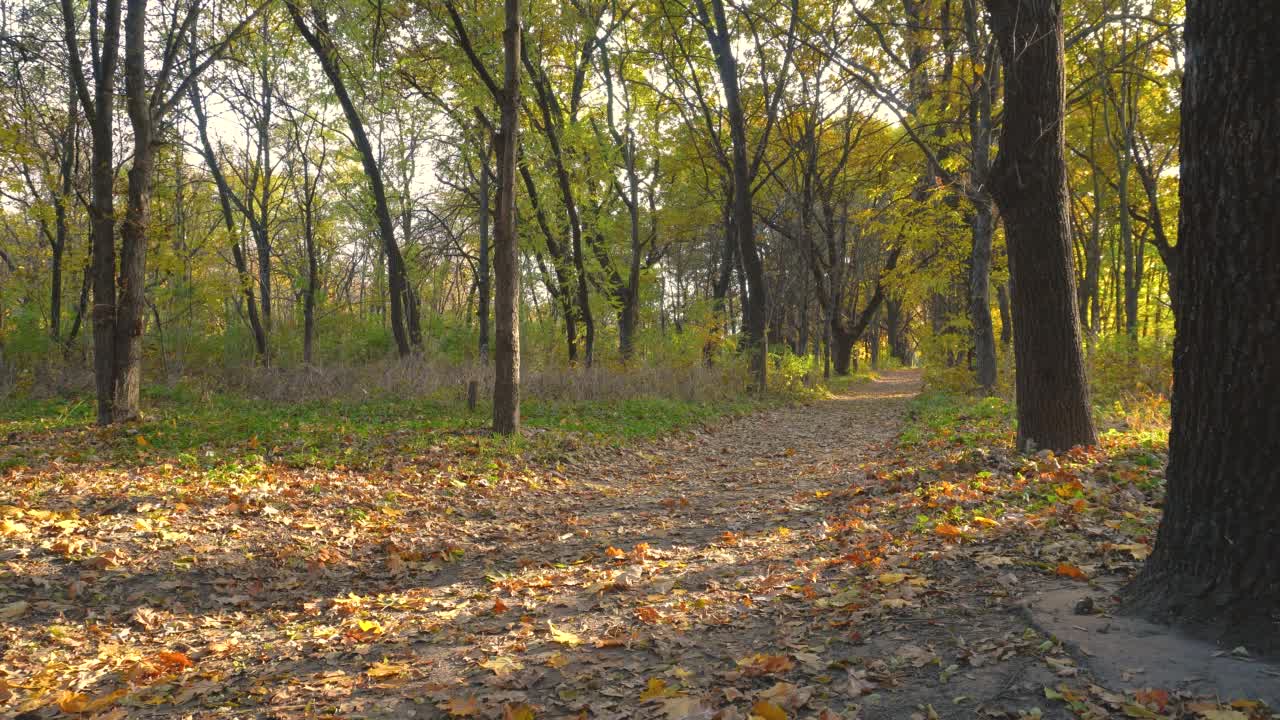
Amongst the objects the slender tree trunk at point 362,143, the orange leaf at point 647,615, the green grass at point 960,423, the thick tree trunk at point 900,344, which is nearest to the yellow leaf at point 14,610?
the orange leaf at point 647,615

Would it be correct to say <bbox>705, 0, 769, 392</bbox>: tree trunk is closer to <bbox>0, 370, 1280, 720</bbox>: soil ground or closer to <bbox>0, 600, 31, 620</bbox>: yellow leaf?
<bbox>0, 370, 1280, 720</bbox>: soil ground

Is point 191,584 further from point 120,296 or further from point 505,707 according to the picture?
point 120,296

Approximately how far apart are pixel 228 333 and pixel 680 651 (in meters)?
18.5

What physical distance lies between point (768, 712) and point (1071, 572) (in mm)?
2061

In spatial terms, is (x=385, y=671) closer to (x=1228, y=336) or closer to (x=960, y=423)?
(x=1228, y=336)

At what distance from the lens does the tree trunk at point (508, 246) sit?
29.6 feet

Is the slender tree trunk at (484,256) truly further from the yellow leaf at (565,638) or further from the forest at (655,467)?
the yellow leaf at (565,638)

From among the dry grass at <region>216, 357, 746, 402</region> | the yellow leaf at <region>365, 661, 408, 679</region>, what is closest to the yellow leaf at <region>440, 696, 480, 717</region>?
the yellow leaf at <region>365, 661, 408, 679</region>

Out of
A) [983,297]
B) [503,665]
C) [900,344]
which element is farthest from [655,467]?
[900,344]

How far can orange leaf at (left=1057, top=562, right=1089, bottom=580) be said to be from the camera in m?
3.49

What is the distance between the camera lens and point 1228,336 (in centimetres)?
269

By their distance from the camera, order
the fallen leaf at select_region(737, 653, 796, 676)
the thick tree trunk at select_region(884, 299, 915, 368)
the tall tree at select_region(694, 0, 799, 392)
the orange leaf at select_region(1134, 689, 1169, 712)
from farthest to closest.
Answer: the thick tree trunk at select_region(884, 299, 915, 368)
the tall tree at select_region(694, 0, 799, 392)
the fallen leaf at select_region(737, 653, 796, 676)
the orange leaf at select_region(1134, 689, 1169, 712)

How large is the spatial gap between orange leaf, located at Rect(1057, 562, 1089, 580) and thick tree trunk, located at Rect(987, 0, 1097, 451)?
3.26m

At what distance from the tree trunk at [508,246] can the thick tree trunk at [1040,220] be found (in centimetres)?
579
